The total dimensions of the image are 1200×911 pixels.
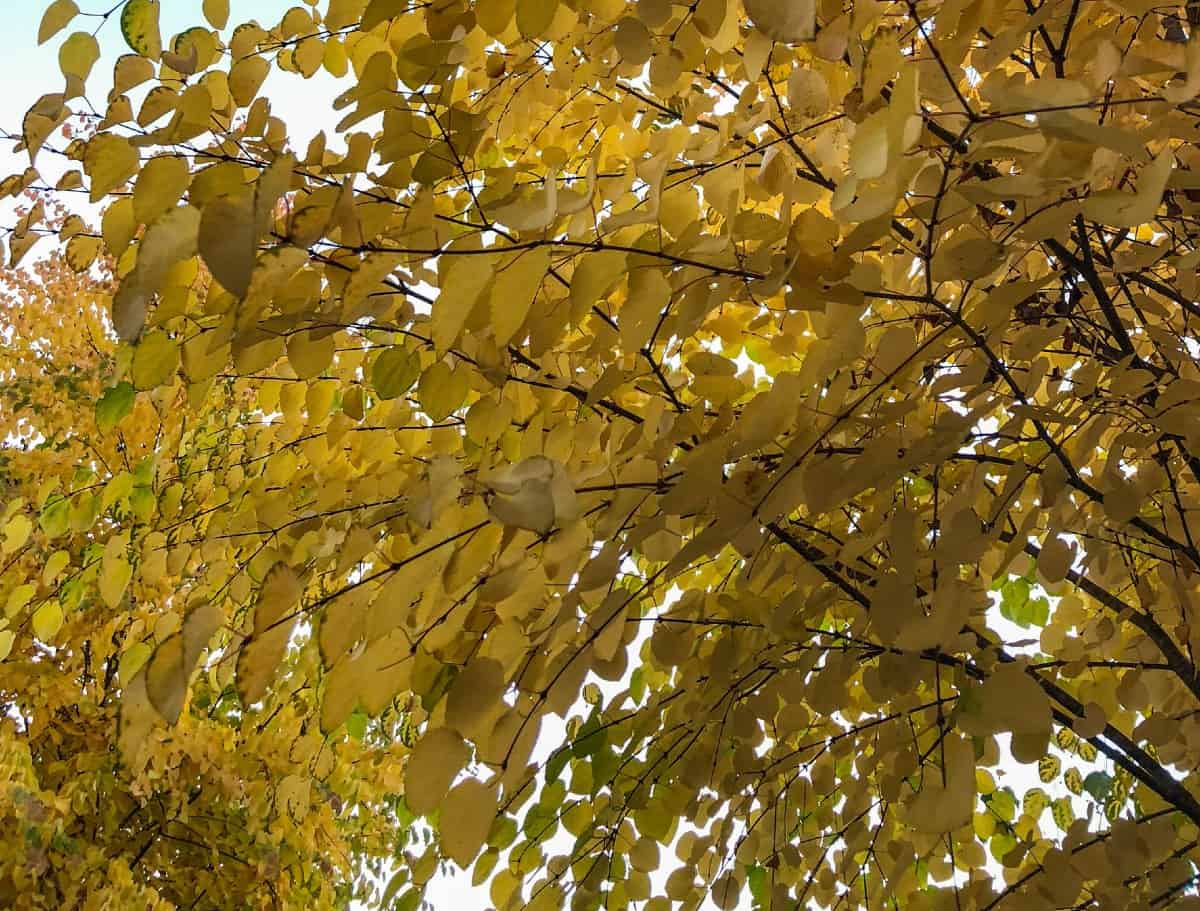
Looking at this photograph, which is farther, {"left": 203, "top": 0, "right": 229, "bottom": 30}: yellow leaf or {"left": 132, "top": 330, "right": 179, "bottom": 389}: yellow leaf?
{"left": 203, "top": 0, "right": 229, "bottom": 30}: yellow leaf

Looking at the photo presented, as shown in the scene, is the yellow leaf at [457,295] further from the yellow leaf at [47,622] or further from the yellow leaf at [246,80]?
the yellow leaf at [47,622]

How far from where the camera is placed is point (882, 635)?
1.91 feet

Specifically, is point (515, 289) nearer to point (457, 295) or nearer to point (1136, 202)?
point (457, 295)

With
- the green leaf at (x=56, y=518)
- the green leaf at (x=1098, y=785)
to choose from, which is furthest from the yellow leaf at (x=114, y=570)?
the green leaf at (x=1098, y=785)

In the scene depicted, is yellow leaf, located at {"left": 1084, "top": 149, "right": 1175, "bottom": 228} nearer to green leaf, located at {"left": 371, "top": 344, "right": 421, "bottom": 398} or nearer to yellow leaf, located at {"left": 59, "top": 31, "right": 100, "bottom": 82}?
green leaf, located at {"left": 371, "top": 344, "right": 421, "bottom": 398}

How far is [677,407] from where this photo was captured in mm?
853

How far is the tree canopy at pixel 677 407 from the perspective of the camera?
1.58ft

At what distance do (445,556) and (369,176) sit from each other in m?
0.33

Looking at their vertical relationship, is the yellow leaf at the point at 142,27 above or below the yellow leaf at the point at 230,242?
above

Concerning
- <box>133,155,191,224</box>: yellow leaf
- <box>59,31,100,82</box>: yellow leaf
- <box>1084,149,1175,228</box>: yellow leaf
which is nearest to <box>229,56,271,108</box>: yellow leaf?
<box>59,31,100,82</box>: yellow leaf

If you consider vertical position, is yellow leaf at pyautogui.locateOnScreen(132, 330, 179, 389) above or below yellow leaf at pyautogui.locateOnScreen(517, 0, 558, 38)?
below

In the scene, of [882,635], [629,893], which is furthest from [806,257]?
[629,893]

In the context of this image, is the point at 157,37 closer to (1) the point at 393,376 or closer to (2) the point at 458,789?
(1) the point at 393,376

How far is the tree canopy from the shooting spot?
48cm
